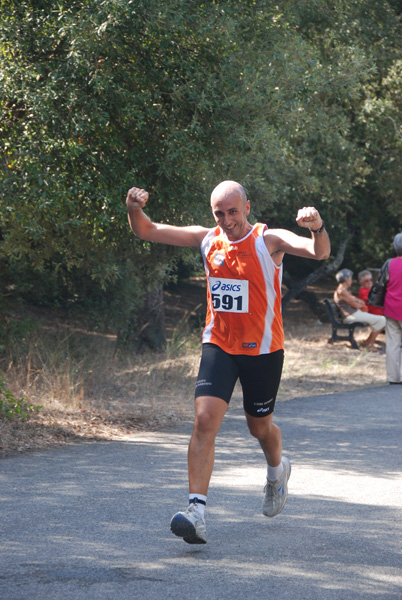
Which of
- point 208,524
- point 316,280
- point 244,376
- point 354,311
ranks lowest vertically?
point 208,524

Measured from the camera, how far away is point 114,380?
10.8 meters

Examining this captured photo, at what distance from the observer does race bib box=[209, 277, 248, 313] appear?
187 inches

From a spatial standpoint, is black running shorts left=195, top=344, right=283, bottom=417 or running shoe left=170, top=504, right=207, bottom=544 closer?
running shoe left=170, top=504, right=207, bottom=544

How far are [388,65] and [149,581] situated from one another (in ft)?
52.2

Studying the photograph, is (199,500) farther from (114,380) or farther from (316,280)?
(316,280)

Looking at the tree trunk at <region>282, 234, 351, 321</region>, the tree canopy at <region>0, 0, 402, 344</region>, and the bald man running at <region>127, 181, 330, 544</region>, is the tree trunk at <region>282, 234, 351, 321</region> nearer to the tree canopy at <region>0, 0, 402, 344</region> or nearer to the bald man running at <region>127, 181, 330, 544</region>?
the tree canopy at <region>0, 0, 402, 344</region>

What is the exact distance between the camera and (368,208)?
21781 millimetres

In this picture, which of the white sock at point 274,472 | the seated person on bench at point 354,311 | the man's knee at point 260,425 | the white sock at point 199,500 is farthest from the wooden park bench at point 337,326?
the white sock at point 199,500

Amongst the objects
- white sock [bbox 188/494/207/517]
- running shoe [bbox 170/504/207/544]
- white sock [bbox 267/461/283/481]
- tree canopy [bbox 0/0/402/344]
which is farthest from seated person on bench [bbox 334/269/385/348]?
running shoe [bbox 170/504/207/544]

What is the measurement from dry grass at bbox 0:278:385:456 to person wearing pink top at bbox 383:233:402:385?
406 mm

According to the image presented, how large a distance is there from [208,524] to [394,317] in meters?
7.24

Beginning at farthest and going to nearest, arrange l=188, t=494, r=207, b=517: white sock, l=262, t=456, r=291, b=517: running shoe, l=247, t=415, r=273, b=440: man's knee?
l=262, t=456, r=291, b=517: running shoe
l=247, t=415, r=273, b=440: man's knee
l=188, t=494, r=207, b=517: white sock

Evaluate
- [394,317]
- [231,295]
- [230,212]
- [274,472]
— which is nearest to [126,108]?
[230,212]

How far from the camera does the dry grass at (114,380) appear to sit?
798cm
